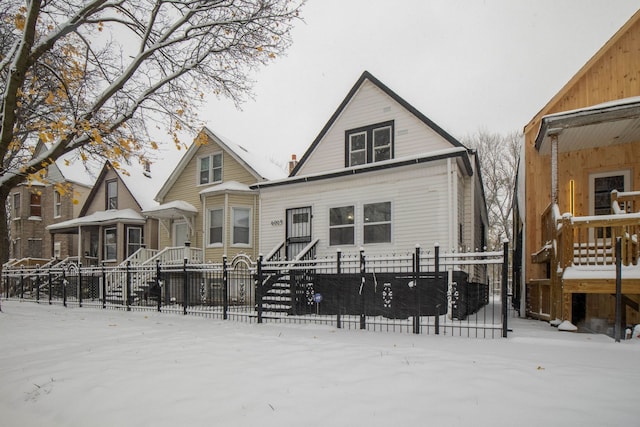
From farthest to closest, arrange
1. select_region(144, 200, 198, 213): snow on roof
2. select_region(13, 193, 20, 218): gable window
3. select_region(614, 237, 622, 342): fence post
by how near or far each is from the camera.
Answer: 1. select_region(13, 193, 20, 218): gable window
2. select_region(144, 200, 198, 213): snow on roof
3. select_region(614, 237, 622, 342): fence post

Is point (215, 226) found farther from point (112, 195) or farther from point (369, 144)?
point (112, 195)

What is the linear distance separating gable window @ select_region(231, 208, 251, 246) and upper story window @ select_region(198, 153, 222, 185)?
2.58 m

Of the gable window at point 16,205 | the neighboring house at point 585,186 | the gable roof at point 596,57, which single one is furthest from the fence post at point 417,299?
the gable window at point 16,205

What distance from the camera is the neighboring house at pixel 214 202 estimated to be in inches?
671

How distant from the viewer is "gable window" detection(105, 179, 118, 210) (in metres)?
23.4

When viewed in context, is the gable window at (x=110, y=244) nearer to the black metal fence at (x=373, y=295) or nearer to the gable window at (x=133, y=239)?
the gable window at (x=133, y=239)

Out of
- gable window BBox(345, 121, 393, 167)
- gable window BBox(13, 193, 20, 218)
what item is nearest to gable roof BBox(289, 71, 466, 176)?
gable window BBox(345, 121, 393, 167)

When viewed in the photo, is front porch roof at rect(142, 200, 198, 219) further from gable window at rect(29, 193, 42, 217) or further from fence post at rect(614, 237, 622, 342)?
fence post at rect(614, 237, 622, 342)

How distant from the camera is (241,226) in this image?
17250mm

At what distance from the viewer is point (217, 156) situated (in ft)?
63.2

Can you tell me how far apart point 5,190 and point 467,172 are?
41.5 feet

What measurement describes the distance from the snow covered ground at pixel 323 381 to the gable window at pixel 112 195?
687 inches

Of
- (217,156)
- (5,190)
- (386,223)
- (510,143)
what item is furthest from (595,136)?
(510,143)

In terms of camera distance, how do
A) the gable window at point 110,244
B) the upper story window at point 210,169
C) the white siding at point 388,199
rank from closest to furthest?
the white siding at point 388,199
the upper story window at point 210,169
the gable window at point 110,244
